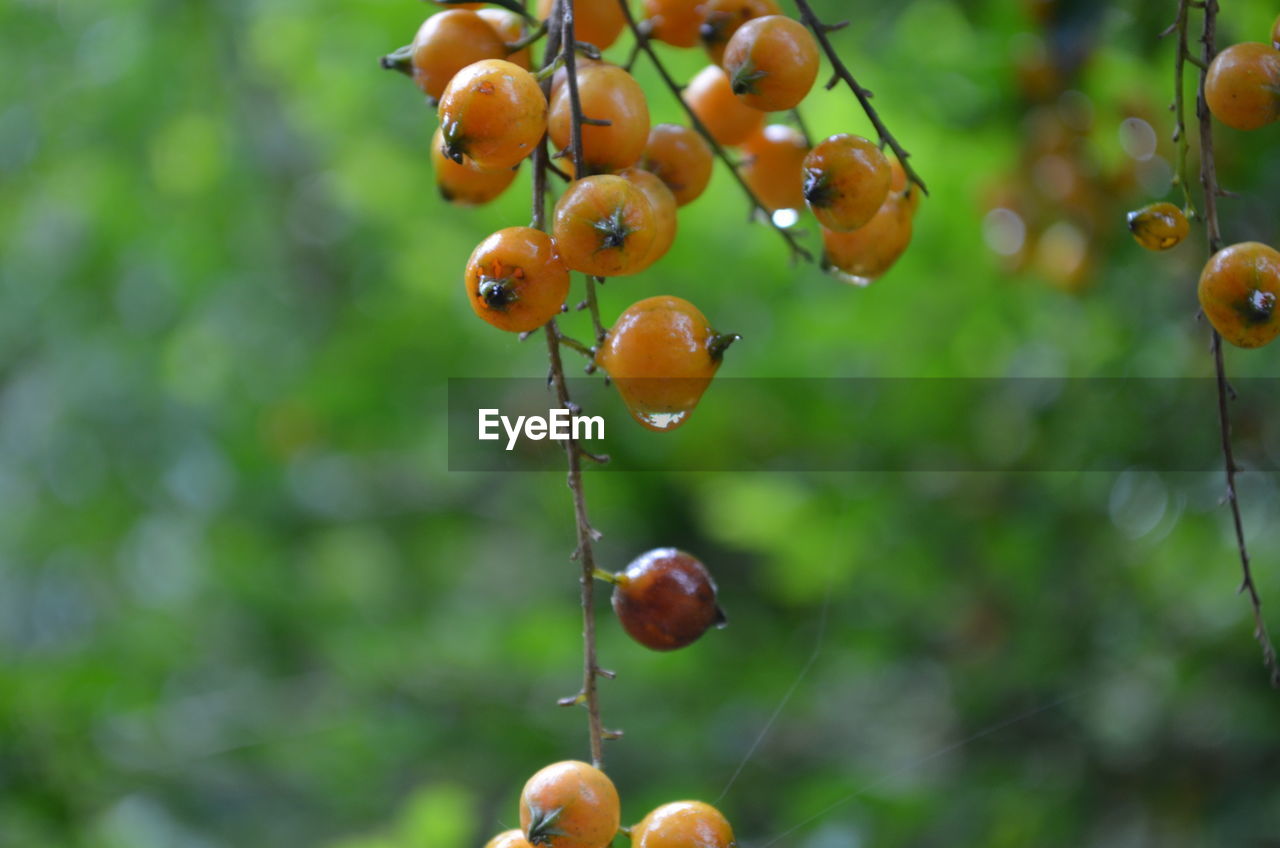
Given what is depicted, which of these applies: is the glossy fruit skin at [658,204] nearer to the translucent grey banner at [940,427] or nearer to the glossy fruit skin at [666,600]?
the glossy fruit skin at [666,600]

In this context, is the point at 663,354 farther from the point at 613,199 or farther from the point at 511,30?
the point at 511,30

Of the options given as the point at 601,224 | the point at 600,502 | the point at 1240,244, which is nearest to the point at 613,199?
the point at 601,224

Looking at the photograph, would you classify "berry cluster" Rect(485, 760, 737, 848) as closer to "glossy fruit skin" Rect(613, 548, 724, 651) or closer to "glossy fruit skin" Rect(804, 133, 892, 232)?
"glossy fruit skin" Rect(613, 548, 724, 651)

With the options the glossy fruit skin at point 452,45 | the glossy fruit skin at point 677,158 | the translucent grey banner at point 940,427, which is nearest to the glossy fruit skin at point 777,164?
the glossy fruit skin at point 677,158

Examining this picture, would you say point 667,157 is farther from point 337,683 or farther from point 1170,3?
point 337,683

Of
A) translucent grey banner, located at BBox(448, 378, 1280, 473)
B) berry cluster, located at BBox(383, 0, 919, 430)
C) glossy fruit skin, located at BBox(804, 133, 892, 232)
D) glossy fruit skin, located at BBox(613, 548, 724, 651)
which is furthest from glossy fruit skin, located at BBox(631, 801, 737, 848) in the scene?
translucent grey banner, located at BBox(448, 378, 1280, 473)

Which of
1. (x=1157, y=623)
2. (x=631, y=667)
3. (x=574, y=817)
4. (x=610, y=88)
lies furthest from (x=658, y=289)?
(x=574, y=817)
